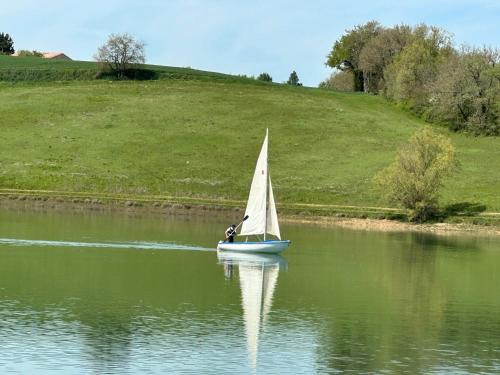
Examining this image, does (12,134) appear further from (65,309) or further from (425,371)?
(425,371)

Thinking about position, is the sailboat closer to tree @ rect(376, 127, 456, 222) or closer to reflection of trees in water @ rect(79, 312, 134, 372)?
reflection of trees in water @ rect(79, 312, 134, 372)

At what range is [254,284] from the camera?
2040 inches

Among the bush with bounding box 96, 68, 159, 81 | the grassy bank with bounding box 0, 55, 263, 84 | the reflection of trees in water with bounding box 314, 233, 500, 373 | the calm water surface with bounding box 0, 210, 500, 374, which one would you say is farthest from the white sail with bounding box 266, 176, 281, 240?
the grassy bank with bounding box 0, 55, 263, 84

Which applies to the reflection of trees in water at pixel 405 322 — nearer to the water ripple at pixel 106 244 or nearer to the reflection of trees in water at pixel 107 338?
the reflection of trees in water at pixel 107 338

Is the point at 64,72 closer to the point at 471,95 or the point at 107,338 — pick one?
the point at 471,95

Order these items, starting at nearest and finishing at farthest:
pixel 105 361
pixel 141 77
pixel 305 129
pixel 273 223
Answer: pixel 105 361, pixel 273 223, pixel 305 129, pixel 141 77

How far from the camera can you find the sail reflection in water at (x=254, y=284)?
37.8 m

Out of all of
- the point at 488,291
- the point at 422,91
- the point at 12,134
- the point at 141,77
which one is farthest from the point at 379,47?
the point at 488,291

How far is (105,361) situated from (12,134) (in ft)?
325

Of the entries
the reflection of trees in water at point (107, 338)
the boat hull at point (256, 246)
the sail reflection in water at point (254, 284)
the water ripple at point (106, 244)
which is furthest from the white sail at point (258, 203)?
the reflection of trees in water at point (107, 338)

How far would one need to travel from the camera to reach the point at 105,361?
31.6m

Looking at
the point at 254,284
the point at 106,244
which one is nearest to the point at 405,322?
the point at 254,284

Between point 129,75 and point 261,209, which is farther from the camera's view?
point 129,75

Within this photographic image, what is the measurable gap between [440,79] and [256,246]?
8661 centimetres
